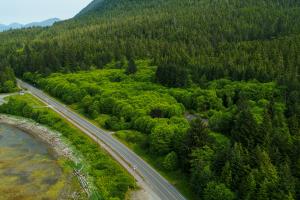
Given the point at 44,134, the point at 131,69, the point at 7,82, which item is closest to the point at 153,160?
the point at 44,134

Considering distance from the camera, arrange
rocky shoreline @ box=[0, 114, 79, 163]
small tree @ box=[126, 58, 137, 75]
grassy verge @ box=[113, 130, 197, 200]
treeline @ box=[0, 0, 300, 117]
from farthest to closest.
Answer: small tree @ box=[126, 58, 137, 75], treeline @ box=[0, 0, 300, 117], rocky shoreline @ box=[0, 114, 79, 163], grassy verge @ box=[113, 130, 197, 200]

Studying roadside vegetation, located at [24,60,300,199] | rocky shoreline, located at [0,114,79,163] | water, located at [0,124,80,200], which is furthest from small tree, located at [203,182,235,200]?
rocky shoreline, located at [0,114,79,163]

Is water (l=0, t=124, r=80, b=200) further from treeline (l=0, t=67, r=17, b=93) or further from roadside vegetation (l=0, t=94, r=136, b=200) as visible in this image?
treeline (l=0, t=67, r=17, b=93)

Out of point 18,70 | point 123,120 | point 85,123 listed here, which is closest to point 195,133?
point 123,120

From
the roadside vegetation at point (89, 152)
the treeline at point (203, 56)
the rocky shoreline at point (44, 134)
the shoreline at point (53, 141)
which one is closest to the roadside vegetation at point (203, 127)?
the treeline at point (203, 56)

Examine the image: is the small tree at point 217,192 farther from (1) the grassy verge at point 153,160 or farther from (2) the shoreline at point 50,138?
(2) the shoreline at point 50,138

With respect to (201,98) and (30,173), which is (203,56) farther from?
(30,173)
